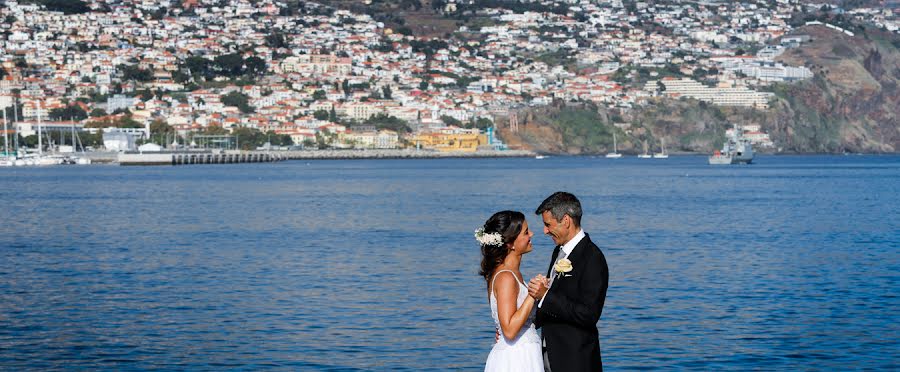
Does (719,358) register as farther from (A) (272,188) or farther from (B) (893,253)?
(A) (272,188)

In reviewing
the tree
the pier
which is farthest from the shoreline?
the tree

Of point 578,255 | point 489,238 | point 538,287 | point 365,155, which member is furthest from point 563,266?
point 365,155

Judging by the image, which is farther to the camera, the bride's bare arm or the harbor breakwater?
the harbor breakwater

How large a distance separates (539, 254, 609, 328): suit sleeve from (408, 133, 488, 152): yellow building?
184 metres

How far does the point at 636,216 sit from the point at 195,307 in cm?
2518

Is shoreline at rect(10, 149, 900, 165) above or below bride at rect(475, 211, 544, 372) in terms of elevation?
below

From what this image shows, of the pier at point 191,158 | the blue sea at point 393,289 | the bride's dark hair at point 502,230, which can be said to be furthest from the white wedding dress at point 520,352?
the pier at point 191,158

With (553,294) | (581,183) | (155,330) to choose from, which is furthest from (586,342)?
(581,183)

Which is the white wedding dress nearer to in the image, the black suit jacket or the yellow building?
the black suit jacket

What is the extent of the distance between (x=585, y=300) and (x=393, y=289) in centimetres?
1372

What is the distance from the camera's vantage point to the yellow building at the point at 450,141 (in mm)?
193000

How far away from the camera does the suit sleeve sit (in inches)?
305

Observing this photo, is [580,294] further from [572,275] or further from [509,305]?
[509,305]

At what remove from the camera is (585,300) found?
781 centimetres
